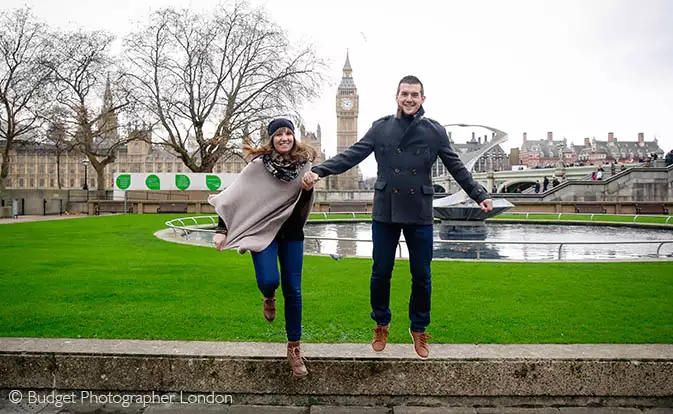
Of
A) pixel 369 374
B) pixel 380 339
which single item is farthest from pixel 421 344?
pixel 369 374

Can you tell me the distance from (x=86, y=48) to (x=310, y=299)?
36.6 meters

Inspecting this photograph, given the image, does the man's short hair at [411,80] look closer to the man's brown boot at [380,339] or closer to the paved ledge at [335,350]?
the man's brown boot at [380,339]

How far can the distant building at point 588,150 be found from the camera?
122m

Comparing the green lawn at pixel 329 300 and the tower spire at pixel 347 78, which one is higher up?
the tower spire at pixel 347 78

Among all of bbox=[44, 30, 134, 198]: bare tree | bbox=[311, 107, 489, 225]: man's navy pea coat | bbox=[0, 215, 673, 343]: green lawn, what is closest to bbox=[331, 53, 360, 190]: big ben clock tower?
bbox=[44, 30, 134, 198]: bare tree

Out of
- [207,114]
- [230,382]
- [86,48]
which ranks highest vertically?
[86,48]

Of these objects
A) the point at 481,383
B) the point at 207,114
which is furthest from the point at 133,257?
the point at 207,114

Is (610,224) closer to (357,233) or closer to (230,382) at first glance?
(357,233)

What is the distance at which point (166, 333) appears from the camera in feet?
14.5

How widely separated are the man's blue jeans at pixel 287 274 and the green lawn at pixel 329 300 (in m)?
0.63

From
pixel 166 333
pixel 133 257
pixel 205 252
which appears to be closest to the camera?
pixel 166 333

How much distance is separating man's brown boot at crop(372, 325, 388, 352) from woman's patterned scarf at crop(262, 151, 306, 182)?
131cm

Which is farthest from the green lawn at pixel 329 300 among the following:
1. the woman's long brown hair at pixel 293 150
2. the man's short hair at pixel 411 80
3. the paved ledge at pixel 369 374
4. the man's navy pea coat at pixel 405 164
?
the man's short hair at pixel 411 80

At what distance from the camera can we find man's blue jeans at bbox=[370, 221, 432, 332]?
3.98 m
